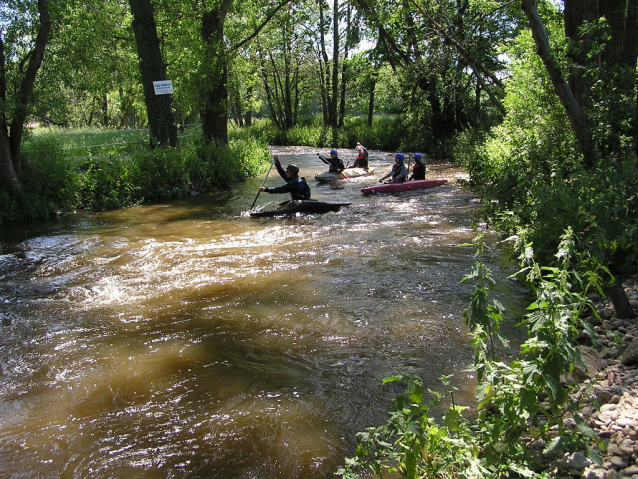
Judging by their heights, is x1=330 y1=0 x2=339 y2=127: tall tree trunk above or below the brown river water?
above

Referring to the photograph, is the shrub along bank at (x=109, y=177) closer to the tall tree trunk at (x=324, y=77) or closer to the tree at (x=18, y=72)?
the tree at (x=18, y=72)

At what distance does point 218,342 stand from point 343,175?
12.2 m

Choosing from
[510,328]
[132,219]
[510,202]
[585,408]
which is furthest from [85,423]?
[132,219]

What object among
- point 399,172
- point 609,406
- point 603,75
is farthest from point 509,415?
point 399,172

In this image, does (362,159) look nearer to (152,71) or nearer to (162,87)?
(162,87)

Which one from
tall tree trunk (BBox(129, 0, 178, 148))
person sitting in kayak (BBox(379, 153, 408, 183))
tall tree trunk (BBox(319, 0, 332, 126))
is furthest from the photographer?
tall tree trunk (BBox(319, 0, 332, 126))

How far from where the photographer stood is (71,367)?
459 cm

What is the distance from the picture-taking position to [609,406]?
3111 mm

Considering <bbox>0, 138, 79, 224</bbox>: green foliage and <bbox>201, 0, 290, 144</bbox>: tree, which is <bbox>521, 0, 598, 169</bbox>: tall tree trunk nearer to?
<bbox>0, 138, 79, 224</bbox>: green foliage

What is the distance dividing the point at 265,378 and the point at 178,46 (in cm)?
1486

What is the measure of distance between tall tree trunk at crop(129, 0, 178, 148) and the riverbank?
1354cm

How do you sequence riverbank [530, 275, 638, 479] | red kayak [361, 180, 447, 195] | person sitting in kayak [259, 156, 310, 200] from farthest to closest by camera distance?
red kayak [361, 180, 447, 195] → person sitting in kayak [259, 156, 310, 200] → riverbank [530, 275, 638, 479]

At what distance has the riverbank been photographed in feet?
8.38

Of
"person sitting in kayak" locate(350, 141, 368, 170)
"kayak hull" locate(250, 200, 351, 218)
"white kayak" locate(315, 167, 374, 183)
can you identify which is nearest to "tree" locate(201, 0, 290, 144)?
"white kayak" locate(315, 167, 374, 183)
